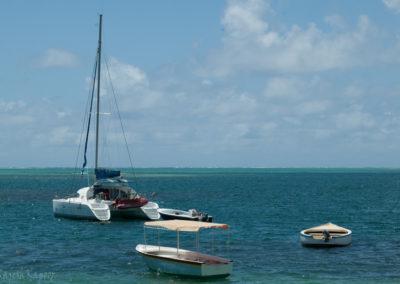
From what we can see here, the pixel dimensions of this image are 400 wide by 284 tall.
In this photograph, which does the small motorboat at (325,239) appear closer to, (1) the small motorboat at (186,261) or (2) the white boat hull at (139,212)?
(1) the small motorboat at (186,261)

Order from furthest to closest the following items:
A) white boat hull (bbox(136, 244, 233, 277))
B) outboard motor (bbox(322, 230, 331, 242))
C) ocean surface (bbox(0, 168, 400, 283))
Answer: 1. outboard motor (bbox(322, 230, 331, 242))
2. ocean surface (bbox(0, 168, 400, 283))
3. white boat hull (bbox(136, 244, 233, 277))

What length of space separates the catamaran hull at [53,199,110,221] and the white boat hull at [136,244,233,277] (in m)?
22.8

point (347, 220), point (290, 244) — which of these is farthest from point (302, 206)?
point (290, 244)

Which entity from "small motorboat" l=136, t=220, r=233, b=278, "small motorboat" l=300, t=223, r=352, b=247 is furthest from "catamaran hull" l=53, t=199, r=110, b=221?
"small motorboat" l=136, t=220, r=233, b=278

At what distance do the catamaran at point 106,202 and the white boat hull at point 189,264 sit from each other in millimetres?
23441

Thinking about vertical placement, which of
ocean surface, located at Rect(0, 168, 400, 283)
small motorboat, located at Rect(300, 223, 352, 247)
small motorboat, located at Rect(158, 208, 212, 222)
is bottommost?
ocean surface, located at Rect(0, 168, 400, 283)

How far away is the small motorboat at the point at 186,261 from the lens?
96.3 ft

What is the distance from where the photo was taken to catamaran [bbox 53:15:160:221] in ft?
183

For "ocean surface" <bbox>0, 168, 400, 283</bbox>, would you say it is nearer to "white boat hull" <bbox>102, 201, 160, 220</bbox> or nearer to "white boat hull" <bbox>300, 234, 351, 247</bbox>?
"white boat hull" <bbox>300, 234, 351, 247</bbox>

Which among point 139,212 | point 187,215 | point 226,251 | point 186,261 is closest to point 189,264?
point 186,261

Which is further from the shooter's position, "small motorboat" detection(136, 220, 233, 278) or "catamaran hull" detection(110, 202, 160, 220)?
"catamaran hull" detection(110, 202, 160, 220)

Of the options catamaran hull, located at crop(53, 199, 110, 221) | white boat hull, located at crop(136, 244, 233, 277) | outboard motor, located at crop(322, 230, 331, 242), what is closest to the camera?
white boat hull, located at crop(136, 244, 233, 277)

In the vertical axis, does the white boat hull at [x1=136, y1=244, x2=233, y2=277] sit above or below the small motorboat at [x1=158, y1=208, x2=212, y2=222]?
below

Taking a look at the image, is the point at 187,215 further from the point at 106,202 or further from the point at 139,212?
the point at 106,202
